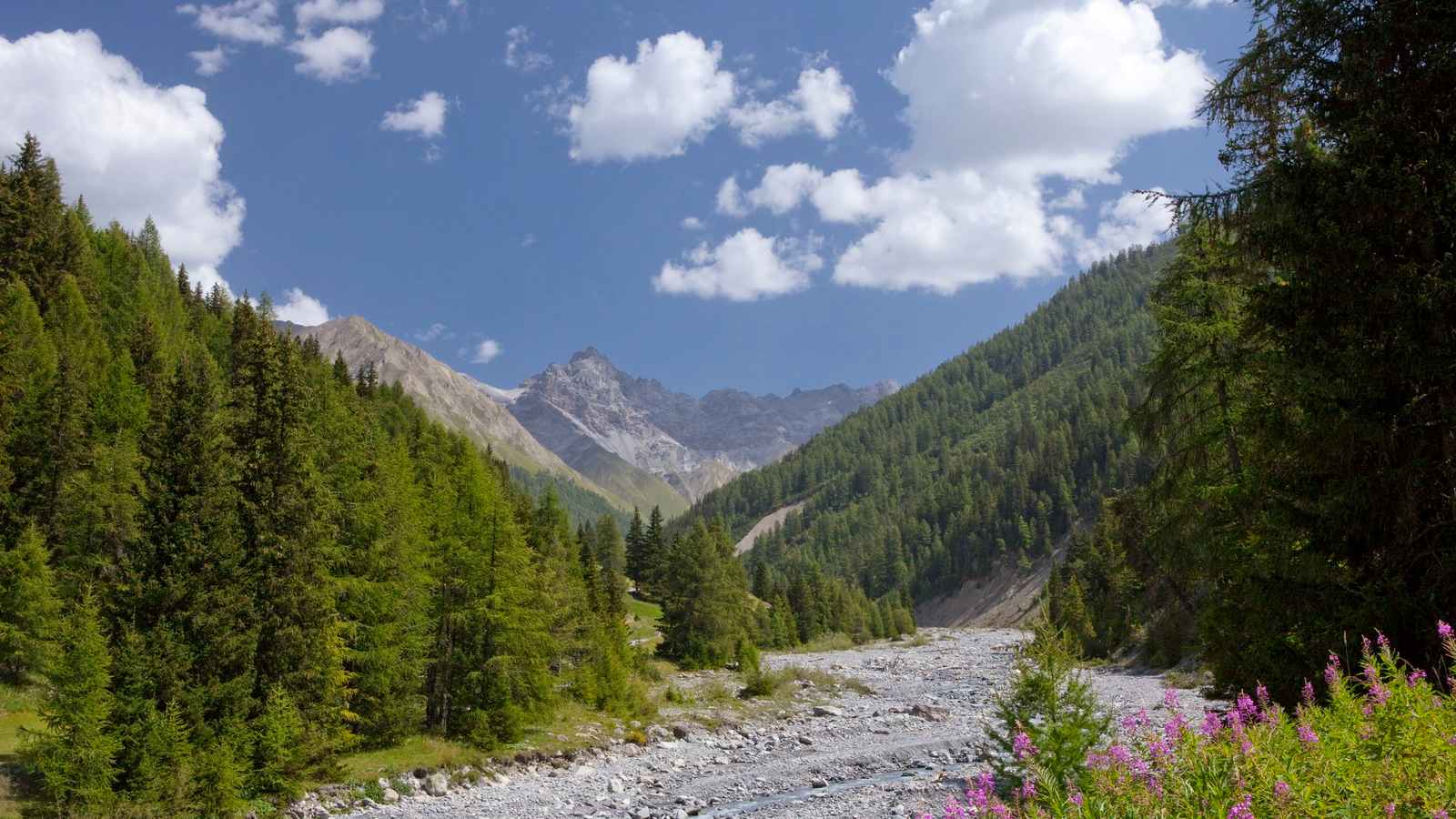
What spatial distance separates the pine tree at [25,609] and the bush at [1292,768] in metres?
34.4

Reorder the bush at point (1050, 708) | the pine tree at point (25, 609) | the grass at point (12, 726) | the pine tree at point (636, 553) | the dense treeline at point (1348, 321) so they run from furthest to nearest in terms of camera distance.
A: the pine tree at point (636, 553) → the pine tree at point (25, 609) → the grass at point (12, 726) → the bush at point (1050, 708) → the dense treeline at point (1348, 321)

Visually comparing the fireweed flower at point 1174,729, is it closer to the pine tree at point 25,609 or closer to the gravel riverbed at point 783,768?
the gravel riverbed at point 783,768

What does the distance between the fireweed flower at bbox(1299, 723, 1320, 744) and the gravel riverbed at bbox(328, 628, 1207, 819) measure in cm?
1575

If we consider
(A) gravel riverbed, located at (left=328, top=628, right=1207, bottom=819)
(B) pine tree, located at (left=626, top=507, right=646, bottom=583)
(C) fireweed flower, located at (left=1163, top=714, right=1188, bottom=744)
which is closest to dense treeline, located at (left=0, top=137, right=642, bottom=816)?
(A) gravel riverbed, located at (left=328, top=628, right=1207, bottom=819)

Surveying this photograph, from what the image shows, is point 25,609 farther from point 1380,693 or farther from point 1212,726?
point 1380,693

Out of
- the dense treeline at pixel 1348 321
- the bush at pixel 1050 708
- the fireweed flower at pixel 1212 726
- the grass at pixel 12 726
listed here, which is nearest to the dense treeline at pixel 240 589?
the grass at pixel 12 726

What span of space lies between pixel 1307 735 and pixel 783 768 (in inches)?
1095

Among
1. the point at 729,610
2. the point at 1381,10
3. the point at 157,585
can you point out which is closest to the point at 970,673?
the point at 729,610

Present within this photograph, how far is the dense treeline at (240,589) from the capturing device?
20750mm

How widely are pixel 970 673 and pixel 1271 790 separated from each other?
60.3 m

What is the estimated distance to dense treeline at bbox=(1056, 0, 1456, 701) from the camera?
8969 millimetres

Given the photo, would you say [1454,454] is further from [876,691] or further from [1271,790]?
[876,691]

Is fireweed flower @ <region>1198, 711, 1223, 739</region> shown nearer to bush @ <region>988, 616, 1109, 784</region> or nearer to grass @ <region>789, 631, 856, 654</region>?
bush @ <region>988, 616, 1109, 784</region>

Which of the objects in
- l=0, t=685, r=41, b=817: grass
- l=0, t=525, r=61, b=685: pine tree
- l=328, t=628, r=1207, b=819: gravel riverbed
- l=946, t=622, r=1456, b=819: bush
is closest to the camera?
l=946, t=622, r=1456, b=819: bush
